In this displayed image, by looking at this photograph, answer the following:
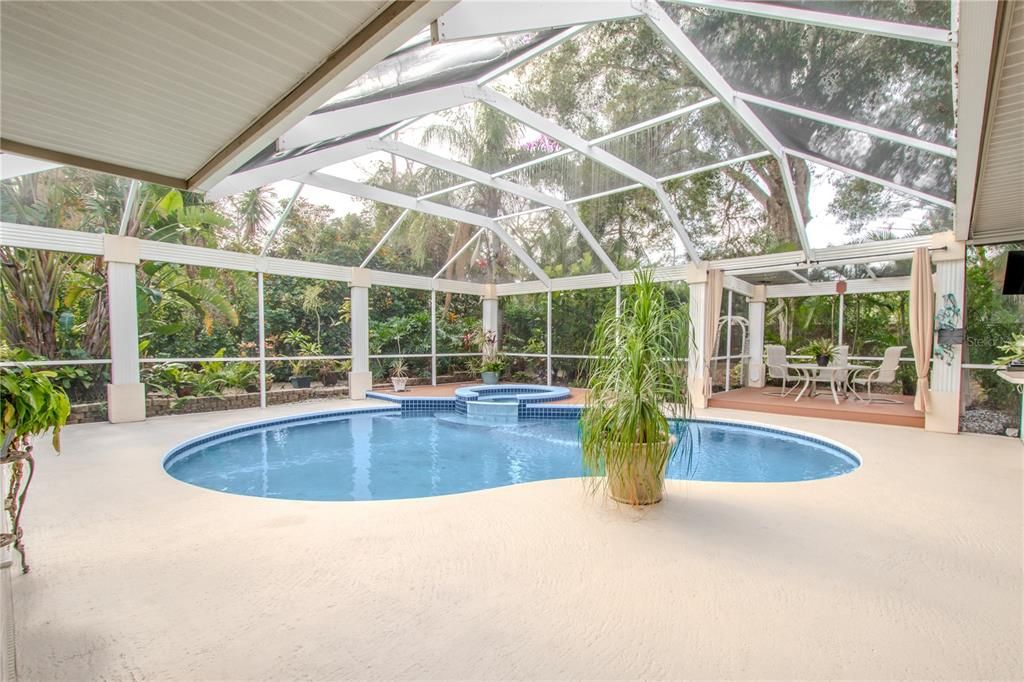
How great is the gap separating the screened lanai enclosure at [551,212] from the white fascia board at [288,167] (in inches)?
1.6

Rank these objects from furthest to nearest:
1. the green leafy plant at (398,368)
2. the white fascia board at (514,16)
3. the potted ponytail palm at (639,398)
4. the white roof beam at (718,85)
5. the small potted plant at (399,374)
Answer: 1. the green leafy plant at (398,368)
2. the small potted plant at (399,374)
3. the white roof beam at (718,85)
4. the potted ponytail palm at (639,398)
5. the white fascia board at (514,16)

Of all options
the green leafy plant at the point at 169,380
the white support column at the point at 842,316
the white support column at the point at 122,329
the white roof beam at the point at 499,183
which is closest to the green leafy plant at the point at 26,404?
the white roof beam at the point at 499,183

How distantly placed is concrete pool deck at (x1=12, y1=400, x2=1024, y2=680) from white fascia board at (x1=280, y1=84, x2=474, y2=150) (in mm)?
3533

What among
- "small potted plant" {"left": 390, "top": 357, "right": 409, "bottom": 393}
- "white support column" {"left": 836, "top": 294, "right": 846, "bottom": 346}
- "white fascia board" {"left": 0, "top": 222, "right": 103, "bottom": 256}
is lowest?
"small potted plant" {"left": 390, "top": 357, "right": 409, "bottom": 393}

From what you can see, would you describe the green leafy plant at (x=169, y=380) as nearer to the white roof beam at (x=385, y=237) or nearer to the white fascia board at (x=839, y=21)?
the white roof beam at (x=385, y=237)

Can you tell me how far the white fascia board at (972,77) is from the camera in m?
2.51

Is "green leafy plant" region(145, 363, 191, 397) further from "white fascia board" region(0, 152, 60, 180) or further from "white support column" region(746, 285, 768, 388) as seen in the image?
"white support column" region(746, 285, 768, 388)

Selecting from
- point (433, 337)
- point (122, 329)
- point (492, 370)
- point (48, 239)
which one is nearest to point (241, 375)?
point (122, 329)

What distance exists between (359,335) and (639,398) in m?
8.60

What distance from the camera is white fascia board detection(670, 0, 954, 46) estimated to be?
12.9ft

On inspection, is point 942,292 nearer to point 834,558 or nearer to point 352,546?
point 834,558

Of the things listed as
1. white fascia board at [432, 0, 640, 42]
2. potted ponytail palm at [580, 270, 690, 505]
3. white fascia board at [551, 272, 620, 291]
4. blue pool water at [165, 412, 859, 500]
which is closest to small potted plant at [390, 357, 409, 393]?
blue pool water at [165, 412, 859, 500]

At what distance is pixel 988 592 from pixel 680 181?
713cm

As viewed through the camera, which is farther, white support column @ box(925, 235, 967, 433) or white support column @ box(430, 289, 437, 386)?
white support column @ box(430, 289, 437, 386)
